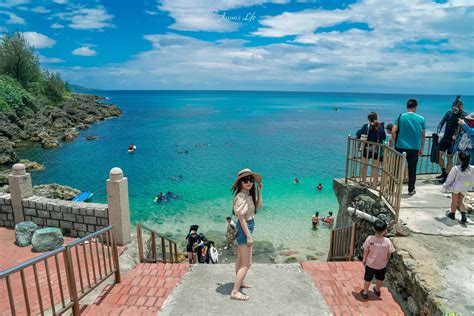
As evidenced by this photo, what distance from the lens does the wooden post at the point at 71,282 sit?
13.3 ft

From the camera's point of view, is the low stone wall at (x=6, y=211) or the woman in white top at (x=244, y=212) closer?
the woman in white top at (x=244, y=212)

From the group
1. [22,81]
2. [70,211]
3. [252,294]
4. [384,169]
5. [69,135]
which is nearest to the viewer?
[252,294]

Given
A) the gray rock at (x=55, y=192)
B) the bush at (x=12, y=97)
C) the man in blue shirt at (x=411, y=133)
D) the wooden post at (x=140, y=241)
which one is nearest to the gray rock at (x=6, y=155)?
the gray rock at (x=55, y=192)

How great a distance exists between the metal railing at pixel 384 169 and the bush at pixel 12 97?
1651 inches

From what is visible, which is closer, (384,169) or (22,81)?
(384,169)

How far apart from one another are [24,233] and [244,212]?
6153mm

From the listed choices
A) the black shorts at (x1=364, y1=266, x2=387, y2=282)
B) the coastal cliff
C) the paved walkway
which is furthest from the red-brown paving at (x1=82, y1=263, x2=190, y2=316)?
the coastal cliff

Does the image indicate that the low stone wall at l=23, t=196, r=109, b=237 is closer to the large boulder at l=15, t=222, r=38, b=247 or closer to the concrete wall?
the concrete wall

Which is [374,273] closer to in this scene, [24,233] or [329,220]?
[24,233]

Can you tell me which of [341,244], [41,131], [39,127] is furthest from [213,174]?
[39,127]

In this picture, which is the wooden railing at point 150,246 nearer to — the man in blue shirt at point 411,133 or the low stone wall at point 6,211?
the low stone wall at point 6,211

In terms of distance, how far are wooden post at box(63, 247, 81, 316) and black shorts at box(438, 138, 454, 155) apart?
8.93 m

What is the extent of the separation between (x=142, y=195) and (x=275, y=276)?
658 inches

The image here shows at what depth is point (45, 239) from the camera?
7227mm
